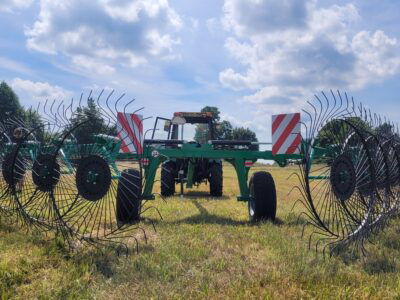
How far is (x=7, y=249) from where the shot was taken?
126 inches

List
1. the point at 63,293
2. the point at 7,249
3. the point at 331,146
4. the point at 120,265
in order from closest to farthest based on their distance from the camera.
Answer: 1. the point at 63,293
2. the point at 120,265
3. the point at 7,249
4. the point at 331,146

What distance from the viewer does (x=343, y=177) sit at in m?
3.46

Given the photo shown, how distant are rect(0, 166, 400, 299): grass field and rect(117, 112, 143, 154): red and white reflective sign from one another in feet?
3.24

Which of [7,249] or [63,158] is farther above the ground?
[63,158]

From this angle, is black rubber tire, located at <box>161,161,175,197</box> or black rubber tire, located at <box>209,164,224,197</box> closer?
black rubber tire, located at <box>161,161,175,197</box>

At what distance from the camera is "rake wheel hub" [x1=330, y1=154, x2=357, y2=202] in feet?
11.2

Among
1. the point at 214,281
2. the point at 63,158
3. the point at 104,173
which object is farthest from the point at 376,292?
the point at 63,158

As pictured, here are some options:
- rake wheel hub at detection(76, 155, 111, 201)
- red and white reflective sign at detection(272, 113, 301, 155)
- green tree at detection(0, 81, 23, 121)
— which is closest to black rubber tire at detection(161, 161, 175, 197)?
red and white reflective sign at detection(272, 113, 301, 155)

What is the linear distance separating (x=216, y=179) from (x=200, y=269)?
5.43m

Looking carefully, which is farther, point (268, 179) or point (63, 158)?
point (268, 179)

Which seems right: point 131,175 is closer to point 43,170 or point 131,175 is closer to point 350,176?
point 43,170

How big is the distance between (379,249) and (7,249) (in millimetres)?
3396

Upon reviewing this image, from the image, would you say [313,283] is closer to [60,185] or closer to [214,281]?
[214,281]

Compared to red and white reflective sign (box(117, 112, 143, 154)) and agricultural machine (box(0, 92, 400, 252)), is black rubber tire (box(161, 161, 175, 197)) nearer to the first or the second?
agricultural machine (box(0, 92, 400, 252))
